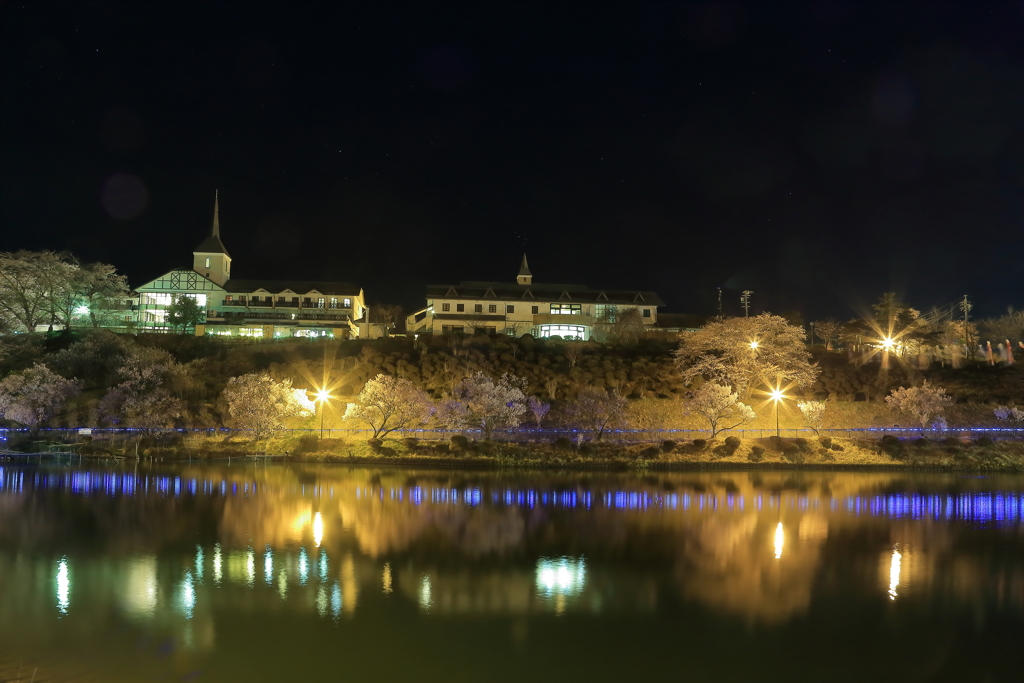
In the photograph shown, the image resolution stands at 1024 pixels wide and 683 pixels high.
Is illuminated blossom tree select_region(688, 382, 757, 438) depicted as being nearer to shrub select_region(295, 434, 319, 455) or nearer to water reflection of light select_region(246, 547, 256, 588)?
shrub select_region(295, 434, 319, 455)

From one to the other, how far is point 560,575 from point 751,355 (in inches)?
1629

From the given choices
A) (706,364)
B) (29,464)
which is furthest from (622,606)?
(706,364)

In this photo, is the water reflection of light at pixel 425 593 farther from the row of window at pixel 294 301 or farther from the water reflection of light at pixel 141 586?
the row of window at pixel 294 301

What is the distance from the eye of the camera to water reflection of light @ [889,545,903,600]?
52.5 feet

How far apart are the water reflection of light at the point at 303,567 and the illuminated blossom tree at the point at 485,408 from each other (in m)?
26.4

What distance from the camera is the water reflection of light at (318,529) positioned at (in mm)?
19602

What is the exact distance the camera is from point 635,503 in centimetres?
2781

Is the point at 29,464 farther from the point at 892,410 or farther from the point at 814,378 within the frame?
the point at 892,410

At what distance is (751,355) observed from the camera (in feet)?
177

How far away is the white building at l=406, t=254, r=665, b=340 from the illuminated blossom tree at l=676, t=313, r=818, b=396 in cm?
1681

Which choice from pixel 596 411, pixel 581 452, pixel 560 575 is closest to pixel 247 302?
pixel 596 411

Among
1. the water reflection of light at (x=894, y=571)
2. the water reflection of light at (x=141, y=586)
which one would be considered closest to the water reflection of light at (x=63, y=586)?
the water reflection of light at (x=141, y=586)

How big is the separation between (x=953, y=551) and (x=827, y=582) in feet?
20.6

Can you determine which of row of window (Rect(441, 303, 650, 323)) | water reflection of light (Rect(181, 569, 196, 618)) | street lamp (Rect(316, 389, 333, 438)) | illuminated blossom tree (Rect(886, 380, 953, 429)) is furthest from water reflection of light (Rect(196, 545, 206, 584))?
row of window (Rect(441, 303, 650, 323))
